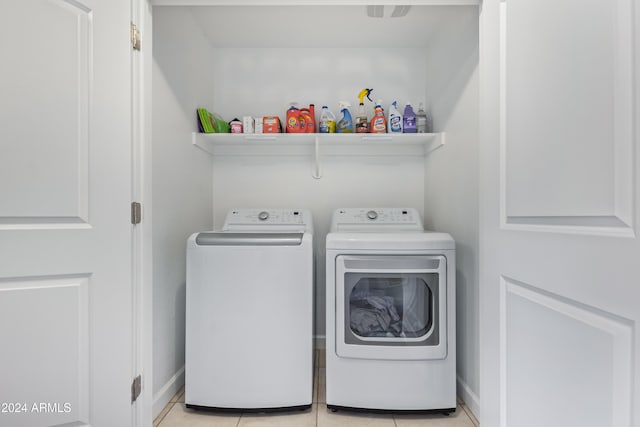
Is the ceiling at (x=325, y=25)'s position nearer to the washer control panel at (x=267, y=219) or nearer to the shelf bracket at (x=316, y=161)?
the shelf bracket at (x=316, y=161)

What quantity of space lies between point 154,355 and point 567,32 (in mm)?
1983

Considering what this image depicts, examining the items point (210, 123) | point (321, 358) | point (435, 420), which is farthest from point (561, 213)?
point (210, 123)

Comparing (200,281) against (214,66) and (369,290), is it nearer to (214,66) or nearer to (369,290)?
(369,290)

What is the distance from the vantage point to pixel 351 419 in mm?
1661

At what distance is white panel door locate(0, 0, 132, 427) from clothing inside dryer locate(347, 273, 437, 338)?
40.8 inches

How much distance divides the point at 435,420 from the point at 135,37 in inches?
86.8

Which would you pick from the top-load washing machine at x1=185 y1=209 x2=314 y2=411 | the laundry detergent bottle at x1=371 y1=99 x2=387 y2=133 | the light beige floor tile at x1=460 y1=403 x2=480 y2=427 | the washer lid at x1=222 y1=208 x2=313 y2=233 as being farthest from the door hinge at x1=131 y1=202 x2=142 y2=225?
the light beige floor tile at x1=460 y1=403 x2=480 y2=427

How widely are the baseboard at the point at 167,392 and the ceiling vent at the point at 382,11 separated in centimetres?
242

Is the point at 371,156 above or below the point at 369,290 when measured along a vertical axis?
above

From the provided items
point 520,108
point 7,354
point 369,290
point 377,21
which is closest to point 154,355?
point 7,354

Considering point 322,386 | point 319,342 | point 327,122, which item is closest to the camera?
point 322,386

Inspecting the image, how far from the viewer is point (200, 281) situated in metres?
1.66

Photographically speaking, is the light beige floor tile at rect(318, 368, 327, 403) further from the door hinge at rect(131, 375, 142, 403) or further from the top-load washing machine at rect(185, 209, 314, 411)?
the door hinge at rect(131, 375, 142, 403)

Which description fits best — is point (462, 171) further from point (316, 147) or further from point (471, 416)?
point (471, 416)
